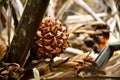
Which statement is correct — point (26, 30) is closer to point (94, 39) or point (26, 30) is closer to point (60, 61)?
point (60, 61)

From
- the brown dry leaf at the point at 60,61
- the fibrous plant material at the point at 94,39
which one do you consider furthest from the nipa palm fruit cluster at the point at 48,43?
the fibrous plant material at the point at 94,39

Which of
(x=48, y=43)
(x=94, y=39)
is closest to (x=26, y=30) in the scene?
(x=48, y=43)

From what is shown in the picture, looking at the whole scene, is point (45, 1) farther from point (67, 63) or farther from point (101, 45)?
point (101, 45)

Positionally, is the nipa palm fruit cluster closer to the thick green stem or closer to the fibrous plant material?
the thick green stem

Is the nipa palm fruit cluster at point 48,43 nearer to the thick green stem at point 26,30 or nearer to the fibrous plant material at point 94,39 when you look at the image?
the thick green stem at point 26,30

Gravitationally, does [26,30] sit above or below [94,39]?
above

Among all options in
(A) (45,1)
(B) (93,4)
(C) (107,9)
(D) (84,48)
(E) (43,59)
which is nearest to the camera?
(A) (45,1)

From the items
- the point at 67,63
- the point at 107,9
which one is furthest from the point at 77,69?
the point at 107,9

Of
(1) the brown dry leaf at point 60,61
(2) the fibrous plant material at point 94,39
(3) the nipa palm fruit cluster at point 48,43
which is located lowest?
(2) the fibrous plant material at point 94,39
